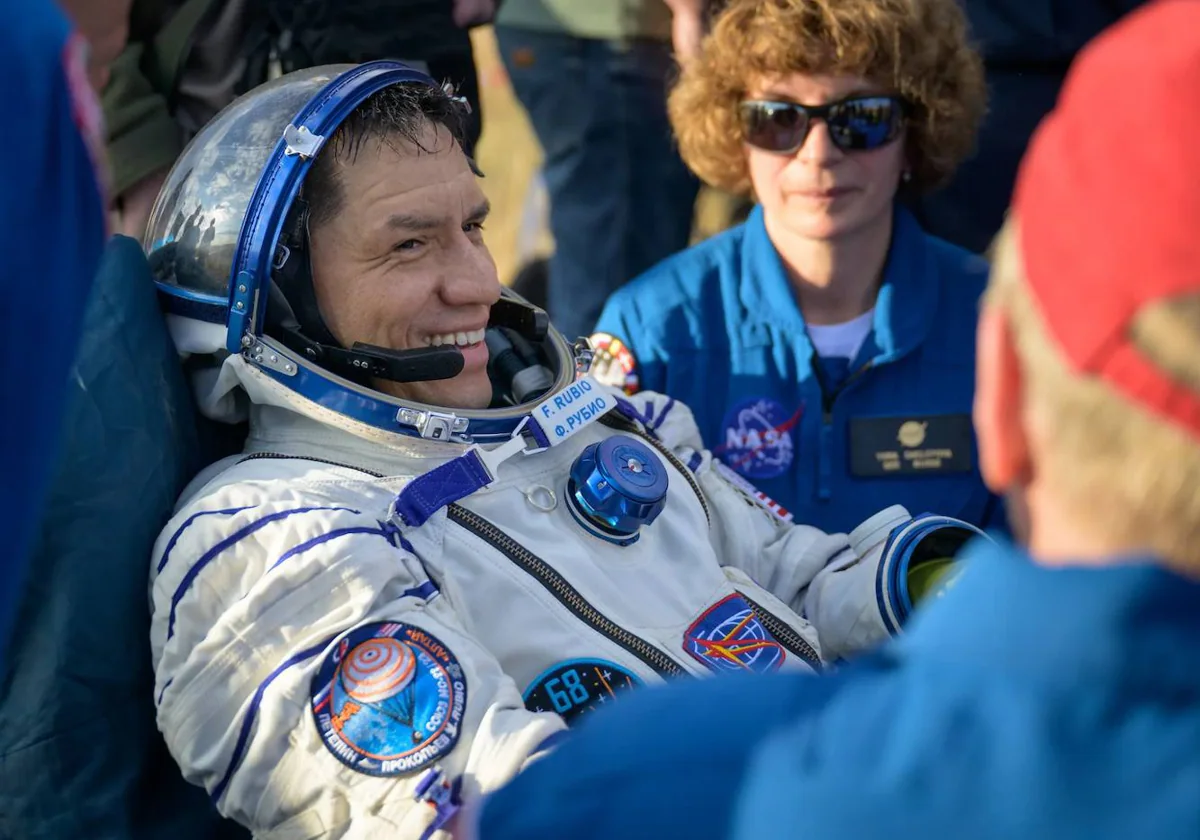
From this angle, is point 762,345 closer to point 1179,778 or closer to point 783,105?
point 783,105

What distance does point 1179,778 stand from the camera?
3.59ft

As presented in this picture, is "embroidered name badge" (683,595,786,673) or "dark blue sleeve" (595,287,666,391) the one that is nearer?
"embroidered name badge" (683,595,786,673)

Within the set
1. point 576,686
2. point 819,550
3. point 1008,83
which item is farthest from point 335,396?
point 1008,83

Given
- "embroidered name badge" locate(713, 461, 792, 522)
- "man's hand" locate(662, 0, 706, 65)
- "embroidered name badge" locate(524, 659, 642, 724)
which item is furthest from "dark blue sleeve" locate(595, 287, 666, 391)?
"embroidered name badge" locate(524, 659, 642, 724)

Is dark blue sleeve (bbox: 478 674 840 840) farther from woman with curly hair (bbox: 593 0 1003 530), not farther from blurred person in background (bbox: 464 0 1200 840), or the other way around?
woman with curly hair (bbox: 593 0 1003 530)

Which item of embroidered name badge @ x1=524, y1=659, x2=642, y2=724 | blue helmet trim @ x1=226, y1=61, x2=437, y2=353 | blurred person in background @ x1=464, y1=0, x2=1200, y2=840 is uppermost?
blurred person in background @ x1=464, y1=0, x2=1200, y2=840

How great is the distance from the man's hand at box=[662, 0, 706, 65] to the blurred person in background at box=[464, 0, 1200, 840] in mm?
3181

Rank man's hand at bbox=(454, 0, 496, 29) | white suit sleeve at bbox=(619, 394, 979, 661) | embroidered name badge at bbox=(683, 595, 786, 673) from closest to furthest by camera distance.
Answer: embroidered name badge at bbox=(683, 595, 786, 673) → white suit sleeve at bbox=(619, 394, 979, 661) → man's hand at bbox=(454, 0, 496, 29)

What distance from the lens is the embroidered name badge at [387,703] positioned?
2.08m

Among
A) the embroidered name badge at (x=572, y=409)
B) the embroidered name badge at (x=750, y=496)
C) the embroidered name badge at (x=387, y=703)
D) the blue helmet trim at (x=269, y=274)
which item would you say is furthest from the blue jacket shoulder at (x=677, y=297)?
the embroidered name badge at (x=387, y=703)

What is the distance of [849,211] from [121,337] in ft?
6.47

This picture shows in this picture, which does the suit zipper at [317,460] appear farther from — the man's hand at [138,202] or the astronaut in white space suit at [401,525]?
the man's hand at [138,202]

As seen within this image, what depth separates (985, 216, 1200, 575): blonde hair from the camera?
3.69 feet

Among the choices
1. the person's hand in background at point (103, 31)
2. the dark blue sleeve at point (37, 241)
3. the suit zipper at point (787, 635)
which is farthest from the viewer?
the person's hand in background at point (103, 31)
